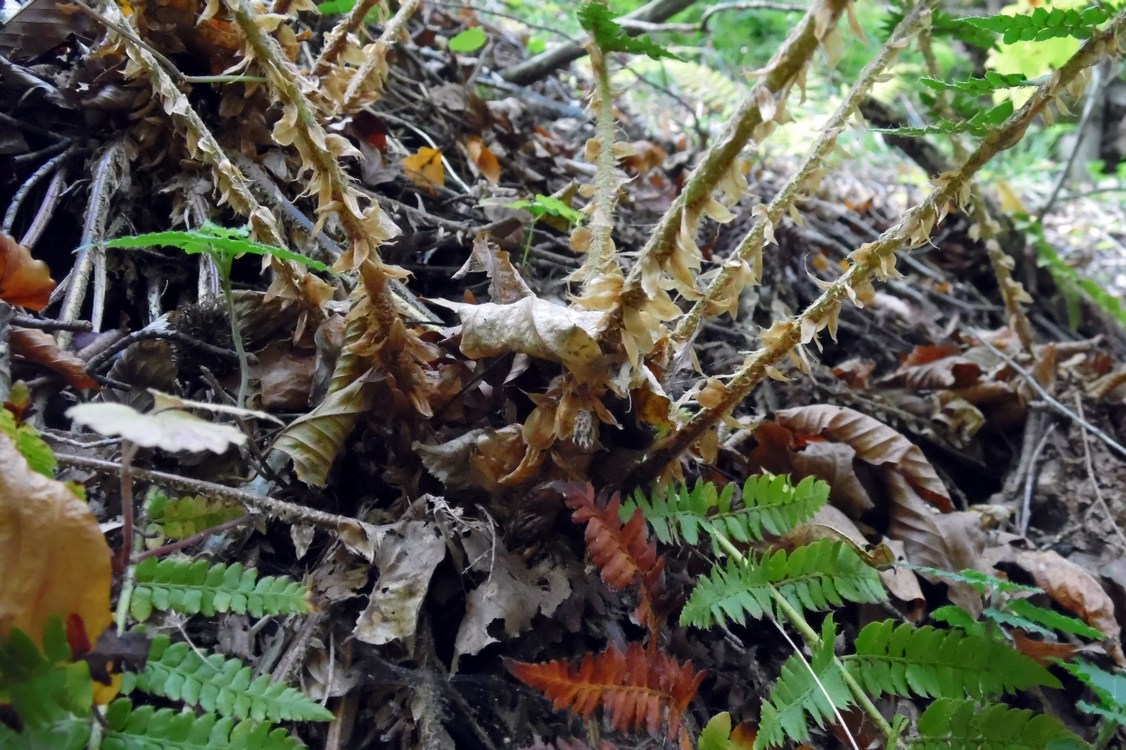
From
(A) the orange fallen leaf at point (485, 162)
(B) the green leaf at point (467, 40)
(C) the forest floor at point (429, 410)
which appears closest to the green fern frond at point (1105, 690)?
(C) the forest floor at point (429, 410)

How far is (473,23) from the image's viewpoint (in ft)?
11.1

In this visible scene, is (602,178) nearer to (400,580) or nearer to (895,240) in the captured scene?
(895,240)

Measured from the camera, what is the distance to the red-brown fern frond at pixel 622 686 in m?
0.98

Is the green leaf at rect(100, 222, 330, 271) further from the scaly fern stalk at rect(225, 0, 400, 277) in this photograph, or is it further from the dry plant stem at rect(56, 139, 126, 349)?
the dry plant stem at rect(56, 139, 126, 349)

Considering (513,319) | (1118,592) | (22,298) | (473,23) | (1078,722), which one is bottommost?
(1078,722)

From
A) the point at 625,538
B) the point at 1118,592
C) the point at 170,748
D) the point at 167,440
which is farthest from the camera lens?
the point at 1118,592

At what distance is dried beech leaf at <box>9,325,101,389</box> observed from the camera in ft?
3.85

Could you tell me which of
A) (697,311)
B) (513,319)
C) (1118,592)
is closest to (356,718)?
A: (513,319)

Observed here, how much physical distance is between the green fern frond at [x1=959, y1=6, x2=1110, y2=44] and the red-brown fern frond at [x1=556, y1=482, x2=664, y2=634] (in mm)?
942

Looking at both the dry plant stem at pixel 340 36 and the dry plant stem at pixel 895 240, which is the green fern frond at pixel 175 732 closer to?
the dry plant stem at pixel 895 240

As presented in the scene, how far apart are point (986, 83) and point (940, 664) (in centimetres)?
92

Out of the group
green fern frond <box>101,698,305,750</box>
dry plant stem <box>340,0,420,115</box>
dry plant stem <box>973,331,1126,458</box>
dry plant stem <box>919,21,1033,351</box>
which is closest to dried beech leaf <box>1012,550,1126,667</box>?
dry plant stem <box>973,331,1126,458</box>

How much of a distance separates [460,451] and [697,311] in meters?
0.49

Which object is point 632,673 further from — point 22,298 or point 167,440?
point 22,298
